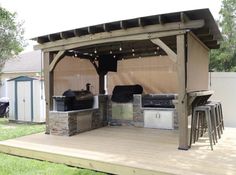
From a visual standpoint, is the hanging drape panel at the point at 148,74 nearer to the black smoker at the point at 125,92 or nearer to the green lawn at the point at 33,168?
the black smoker at the point at 125,92

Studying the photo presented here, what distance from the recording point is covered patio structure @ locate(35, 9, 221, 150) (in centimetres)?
552

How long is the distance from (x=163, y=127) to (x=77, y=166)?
3533 mm

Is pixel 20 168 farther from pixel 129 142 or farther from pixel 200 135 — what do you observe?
pixel 200 135

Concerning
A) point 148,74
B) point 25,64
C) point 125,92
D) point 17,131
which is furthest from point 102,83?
point 25,64

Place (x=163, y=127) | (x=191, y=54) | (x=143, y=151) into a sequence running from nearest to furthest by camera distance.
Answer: (x=143, y=151) < (x=191, y=54) < (x=163, y=127)

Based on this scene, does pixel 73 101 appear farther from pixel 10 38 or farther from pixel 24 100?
pixel 10 38

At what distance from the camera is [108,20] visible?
20.4 ft

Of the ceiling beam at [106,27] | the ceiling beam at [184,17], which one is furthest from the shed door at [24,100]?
the ceiling beam at [184,17]

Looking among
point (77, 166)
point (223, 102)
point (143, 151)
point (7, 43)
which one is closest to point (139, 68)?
point (223, 102)

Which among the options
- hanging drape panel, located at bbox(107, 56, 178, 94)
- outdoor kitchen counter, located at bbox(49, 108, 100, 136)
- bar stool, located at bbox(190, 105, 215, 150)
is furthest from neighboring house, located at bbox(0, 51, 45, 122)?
bar stool, located at bbox(190, 105, 215, 150)

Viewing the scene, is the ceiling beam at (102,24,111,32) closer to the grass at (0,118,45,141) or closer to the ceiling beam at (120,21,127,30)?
the ceiling beam at (120,21,127,30)

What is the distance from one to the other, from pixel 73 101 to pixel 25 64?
12304 millimetres

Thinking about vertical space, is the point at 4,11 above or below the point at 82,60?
above

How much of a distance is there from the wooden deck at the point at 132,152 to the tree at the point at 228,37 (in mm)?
7840
